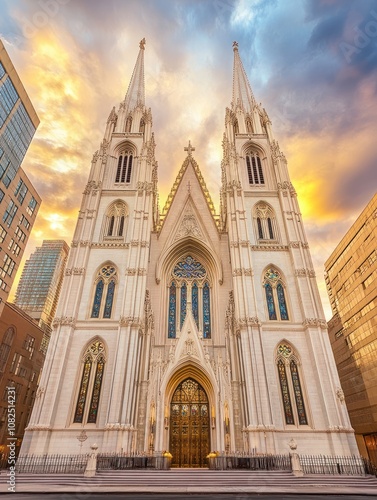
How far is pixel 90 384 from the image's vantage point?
939 inches

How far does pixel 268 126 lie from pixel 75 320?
110ft

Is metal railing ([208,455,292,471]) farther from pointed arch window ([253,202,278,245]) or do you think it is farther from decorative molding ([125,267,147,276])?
pointed arch window ([253,202,278,245])

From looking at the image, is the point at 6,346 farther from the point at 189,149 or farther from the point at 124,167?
the point at 189,149

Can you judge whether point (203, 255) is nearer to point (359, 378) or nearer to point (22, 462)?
point (22, 462)

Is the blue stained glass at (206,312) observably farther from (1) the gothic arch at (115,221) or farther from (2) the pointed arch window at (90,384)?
(1) the gothic arch at (115,221)

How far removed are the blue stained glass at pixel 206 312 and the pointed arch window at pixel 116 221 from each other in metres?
10.4

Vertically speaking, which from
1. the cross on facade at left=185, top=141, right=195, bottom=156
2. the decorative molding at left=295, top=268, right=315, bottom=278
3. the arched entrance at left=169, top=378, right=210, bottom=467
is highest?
the cross on facade at left=185, top=141, right=195, bottom=156

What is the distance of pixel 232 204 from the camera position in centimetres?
3253

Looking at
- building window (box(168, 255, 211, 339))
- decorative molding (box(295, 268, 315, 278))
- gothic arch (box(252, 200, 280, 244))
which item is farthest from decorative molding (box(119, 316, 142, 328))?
decorative molding (box(295, 268, 315, 278))

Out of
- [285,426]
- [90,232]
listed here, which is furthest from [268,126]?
[285,426]

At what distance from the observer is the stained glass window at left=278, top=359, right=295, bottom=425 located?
22778 millimetres

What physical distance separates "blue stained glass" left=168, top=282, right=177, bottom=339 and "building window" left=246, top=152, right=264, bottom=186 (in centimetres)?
1583

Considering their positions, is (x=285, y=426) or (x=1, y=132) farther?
(x=1, y=132)

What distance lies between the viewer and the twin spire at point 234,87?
43844 millimetres
